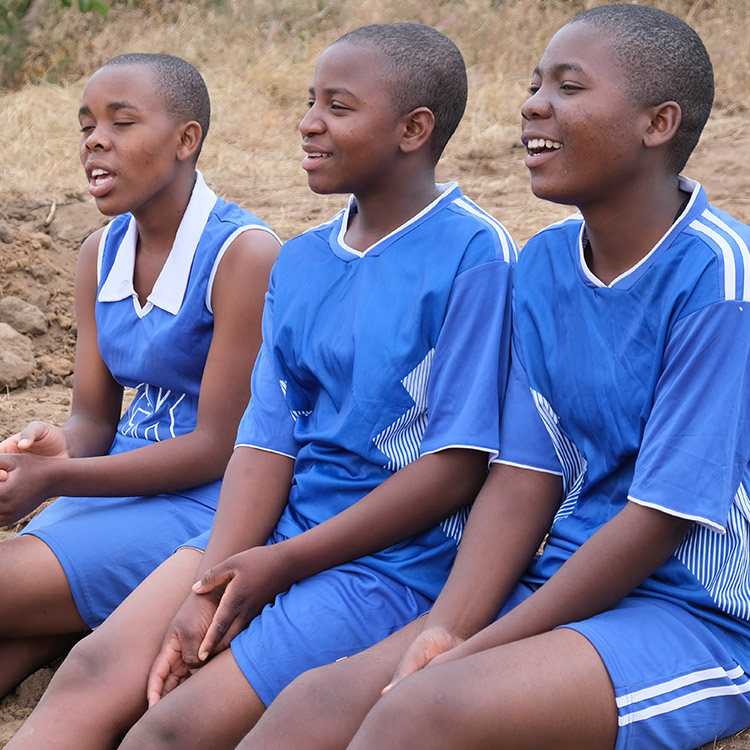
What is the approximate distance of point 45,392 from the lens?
4.40m

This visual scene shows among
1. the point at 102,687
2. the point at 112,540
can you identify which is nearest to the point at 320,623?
the point at 102,687

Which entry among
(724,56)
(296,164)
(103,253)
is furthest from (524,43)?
(103,253)

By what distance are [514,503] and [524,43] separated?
7.38 meters

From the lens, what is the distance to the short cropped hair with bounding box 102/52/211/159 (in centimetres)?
278

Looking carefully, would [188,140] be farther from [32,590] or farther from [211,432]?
[32,590]

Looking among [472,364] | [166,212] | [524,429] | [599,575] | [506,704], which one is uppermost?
[166,212]

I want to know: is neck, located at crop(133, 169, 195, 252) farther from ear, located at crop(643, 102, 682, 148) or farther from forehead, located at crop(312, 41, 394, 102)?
ear, located at crop(643, 102, 682, 148)

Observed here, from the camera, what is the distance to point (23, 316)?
4840mm

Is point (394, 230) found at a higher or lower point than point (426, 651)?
higher

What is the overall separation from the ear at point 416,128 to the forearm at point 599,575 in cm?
88

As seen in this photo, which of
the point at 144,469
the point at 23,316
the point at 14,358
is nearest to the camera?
the point at 144,469

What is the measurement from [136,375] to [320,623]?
3.14ft

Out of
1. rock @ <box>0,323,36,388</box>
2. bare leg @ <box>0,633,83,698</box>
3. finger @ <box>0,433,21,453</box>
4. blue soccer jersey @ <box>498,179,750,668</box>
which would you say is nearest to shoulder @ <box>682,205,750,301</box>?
blue soccer jersey @ <box>498,179,750,668</box>

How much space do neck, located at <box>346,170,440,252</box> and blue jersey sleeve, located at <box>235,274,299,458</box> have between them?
0.27m
